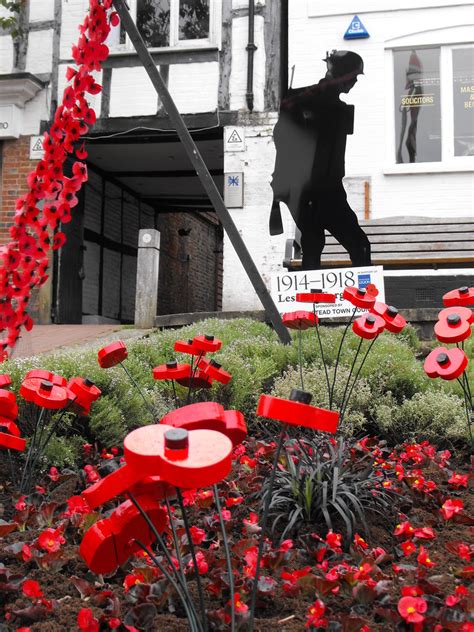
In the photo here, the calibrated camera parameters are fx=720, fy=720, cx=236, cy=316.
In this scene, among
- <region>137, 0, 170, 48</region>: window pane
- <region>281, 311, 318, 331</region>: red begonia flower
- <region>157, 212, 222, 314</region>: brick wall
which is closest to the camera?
<region>281, 311, 318, 331</region>: red begonia flower

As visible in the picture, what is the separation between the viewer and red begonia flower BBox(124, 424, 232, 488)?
94 centimetres

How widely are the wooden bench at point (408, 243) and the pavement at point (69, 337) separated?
1657 millimetres

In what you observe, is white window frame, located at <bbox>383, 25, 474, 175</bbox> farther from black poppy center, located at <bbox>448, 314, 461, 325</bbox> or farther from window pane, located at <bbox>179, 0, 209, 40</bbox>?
black poppy center, located at <bbox>448, 314, 461, 325</bbox>

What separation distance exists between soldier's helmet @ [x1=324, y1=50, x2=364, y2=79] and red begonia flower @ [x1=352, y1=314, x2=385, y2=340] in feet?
22.3

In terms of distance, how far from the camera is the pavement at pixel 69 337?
5.94m

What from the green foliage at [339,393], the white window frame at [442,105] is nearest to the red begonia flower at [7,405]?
the green foliage at [339,393]

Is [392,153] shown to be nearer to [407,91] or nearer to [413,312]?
[407,91]

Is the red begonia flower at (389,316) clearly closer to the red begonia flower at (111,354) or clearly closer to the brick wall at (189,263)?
the red begonia flower at (111,354)

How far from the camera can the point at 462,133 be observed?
861 cm

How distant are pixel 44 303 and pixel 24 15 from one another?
154 inches

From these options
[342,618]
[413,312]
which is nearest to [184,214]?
[413,312]

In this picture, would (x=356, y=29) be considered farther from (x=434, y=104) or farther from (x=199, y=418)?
(x=199, y=418)

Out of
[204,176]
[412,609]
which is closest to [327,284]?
[204,176]

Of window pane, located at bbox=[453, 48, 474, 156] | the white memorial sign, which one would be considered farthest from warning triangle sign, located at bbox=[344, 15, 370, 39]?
the white memorial sign
